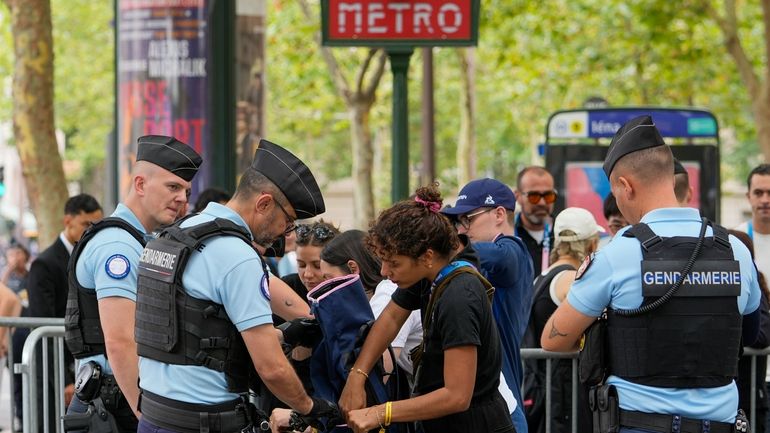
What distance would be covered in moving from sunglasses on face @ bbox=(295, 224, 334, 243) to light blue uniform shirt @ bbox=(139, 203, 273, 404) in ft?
4.53

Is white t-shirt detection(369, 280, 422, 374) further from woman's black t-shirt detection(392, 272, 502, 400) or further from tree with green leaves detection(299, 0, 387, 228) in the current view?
tree with green leaves detection(299, 0, 387, 228)

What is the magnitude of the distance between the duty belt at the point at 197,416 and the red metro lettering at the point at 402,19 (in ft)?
13.4

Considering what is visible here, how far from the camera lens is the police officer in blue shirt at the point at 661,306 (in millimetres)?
4359

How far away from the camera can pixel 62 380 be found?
265 inches

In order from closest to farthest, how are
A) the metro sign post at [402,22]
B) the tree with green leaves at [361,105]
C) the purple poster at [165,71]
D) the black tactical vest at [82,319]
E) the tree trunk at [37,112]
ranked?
the black tactical vest at [82,319]
the metro sign post at [402,22]
the purple poster at [165,71]
the tree trunk at [37,112]
the tree with green leaves at [361,105]

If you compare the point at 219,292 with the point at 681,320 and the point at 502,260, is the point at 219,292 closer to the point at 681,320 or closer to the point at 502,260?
the point at 502,260

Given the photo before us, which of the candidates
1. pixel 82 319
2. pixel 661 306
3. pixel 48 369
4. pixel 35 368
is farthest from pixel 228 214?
pixel 48 369

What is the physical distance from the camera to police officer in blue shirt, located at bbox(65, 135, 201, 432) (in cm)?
488

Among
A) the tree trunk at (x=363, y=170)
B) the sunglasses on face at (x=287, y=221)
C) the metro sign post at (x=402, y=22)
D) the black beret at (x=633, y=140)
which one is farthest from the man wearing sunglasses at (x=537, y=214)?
the tree trunk at (x=363, y=170)

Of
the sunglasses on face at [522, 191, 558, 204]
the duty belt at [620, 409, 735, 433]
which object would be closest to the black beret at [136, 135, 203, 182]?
the duty belt at [620, 409, 735, 433]

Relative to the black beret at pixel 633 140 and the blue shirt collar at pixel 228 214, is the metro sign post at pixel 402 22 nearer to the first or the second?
the black beret at pixel 633 140

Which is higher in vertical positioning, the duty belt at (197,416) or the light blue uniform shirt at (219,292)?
the light blue uniform shirt at (219,292)

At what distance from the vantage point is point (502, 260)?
523cm

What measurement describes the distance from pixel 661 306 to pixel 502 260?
3.31 feet
